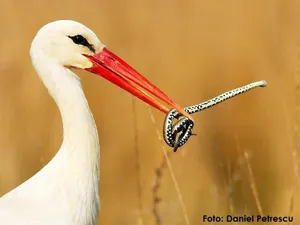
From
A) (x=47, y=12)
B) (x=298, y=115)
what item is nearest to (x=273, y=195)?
(x=298, y=115)

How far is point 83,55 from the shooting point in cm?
413

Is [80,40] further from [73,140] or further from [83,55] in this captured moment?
[73,140]

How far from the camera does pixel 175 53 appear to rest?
226 inches

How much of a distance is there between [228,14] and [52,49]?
1979 millimetres

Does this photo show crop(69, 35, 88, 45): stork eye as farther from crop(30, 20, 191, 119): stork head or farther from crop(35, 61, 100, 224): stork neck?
crop(35, 61, 100, 224): stork neck

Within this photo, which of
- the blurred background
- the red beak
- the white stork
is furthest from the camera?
the blurred background

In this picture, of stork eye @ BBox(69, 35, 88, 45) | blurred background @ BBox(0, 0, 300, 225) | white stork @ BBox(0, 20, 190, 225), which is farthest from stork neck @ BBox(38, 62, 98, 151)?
blurred background @ BBox(0, 0, 300, 225)

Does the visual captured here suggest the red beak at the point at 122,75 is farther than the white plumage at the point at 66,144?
Yes

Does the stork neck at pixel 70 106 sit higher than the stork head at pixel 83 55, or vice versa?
the stork head at pixel 83 55

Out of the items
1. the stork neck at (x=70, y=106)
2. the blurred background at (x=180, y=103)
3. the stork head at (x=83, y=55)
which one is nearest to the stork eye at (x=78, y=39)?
the stork head at (x=83, y=55)

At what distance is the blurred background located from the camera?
5.40 m

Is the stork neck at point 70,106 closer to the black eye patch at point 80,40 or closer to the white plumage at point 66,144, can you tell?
the white plumage at point 66,144

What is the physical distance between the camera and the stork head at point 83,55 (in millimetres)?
4059

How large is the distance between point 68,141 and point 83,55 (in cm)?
32
